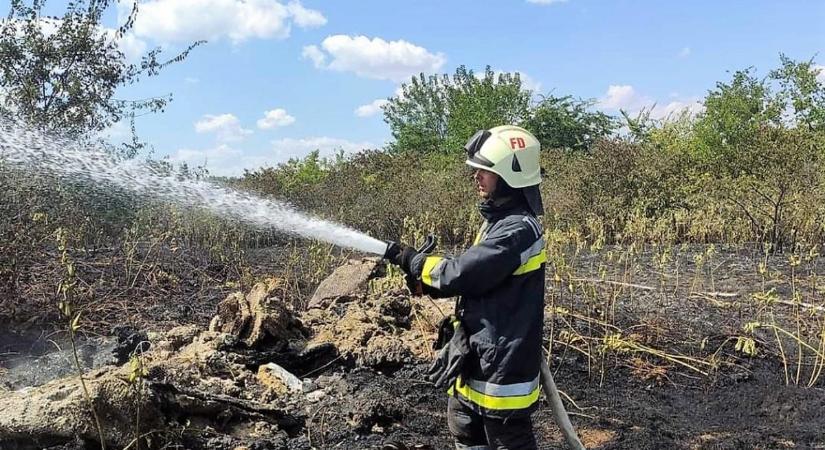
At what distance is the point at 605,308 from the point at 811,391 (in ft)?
5.81

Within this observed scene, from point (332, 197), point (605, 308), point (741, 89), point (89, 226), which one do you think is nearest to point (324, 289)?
point (605, 308)

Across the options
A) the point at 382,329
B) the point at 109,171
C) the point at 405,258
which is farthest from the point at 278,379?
the point at 109,171

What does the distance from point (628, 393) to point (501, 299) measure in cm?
270

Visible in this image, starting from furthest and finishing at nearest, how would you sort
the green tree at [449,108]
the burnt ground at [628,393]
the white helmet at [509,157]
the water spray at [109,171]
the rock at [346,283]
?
the green tree at [449,108]
the rock at [346,283]
the water spray at [109,171]
the burnt ground at [628,393]
the white helmet at [509,157]

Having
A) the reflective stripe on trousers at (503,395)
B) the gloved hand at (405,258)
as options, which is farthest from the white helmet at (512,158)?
the reflective stripe on trousers at (503,395)

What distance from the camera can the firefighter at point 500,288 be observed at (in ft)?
9.59

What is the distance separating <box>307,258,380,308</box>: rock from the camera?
742cm

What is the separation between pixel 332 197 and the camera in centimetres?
1446

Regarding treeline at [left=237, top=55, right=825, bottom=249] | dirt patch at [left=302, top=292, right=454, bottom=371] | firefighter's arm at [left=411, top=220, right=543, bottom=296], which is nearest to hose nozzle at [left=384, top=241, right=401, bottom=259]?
firefighter's arm at [left=411, top=220, right=543, bottom=296]

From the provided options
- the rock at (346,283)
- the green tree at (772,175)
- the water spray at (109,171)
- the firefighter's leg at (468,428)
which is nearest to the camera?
the firefighter's leg at (468,428)

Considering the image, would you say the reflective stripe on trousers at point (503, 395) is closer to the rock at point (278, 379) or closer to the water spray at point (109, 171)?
the rock at point (278, 379)

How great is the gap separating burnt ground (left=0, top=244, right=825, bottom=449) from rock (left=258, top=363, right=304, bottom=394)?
0.17m

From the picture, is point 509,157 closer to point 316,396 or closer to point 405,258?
point 405,258

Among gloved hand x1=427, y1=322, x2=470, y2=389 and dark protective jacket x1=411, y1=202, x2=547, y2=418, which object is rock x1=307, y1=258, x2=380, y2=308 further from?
dark protective jacket x1=411, y1=202, x2=547, y2=418
